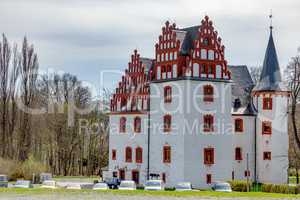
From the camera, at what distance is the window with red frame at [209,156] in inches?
2042

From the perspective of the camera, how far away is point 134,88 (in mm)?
57125

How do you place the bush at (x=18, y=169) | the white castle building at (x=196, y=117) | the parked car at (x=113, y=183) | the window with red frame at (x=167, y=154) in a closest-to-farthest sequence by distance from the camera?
the white castle building at (x=196, y=117), the parked car at (x=113, y=183), the window with red frame at (x=167, y=154), the bush at (x=18, y=169)

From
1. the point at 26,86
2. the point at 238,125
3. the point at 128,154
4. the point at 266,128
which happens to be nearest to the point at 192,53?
the point at 238,125

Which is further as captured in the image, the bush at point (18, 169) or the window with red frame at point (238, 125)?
the bush at point (18, 169)

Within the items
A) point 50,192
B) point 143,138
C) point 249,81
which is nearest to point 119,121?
point 143,138

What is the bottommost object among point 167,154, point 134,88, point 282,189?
point 282,189

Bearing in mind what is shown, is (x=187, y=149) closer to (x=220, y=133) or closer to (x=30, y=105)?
(x=220, y=133)

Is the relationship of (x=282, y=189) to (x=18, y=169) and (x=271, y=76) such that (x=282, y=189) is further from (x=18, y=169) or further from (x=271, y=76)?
(x=18, y=169)

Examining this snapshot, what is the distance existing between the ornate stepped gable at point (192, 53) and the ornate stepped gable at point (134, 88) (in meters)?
2.58

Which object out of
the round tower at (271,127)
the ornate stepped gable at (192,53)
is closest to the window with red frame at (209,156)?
the ornate stepped gable at (192,53)

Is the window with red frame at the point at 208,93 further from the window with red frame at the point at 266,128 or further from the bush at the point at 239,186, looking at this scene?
the bush at the point at 239,186

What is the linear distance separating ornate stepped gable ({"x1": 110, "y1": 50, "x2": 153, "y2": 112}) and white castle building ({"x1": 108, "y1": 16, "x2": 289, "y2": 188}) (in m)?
0.08

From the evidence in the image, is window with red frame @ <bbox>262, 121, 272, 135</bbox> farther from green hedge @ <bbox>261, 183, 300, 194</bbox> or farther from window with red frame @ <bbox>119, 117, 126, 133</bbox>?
window with red frame @ <bbox>119, 117, 126, 133</bbox>

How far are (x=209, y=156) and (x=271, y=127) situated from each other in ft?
23.3
